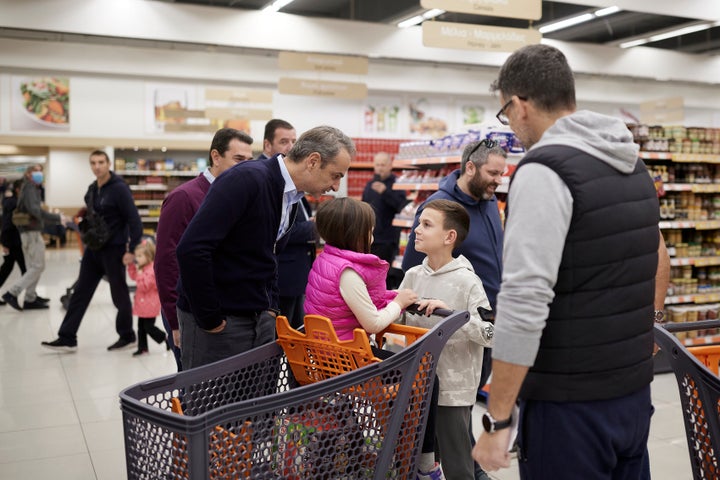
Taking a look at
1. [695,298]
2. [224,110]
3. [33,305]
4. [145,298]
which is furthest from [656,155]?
[33,305]

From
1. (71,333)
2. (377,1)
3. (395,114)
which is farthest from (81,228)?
(395,114)

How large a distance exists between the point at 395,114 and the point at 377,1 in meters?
3.98

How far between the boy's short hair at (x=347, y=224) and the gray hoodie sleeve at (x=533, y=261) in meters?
1.14

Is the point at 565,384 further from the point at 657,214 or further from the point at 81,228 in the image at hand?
the point at 81,228

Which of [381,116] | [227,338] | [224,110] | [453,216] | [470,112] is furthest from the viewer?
[470,112]

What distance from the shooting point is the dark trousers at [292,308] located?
13.8 ft

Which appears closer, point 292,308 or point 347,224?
point 347,224

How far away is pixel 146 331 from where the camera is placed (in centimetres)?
629

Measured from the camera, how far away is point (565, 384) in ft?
5.11

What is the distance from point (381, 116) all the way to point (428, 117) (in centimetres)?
115

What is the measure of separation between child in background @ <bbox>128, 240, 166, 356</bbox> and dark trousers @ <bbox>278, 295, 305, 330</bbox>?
2.03m

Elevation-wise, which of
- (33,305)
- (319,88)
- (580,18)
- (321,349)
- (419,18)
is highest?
(580,18)

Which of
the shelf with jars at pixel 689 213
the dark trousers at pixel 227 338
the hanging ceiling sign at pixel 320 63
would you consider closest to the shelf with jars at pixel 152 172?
the hanging ceiling sign at pixel 320 63

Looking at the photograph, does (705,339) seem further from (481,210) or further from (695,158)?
(481,210)
